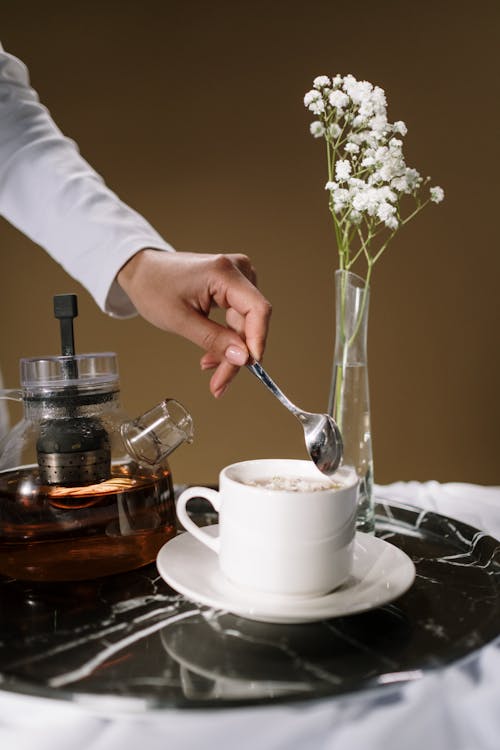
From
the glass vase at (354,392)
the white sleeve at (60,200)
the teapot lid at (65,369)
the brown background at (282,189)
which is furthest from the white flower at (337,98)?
the brown background at (282,189)

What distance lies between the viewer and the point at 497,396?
3283 millimetres

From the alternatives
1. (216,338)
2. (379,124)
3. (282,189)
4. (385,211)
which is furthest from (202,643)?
(282,189)

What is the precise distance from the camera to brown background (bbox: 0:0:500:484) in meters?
3.13

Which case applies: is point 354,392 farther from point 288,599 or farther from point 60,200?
point 60,200

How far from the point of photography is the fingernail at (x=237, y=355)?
0.99m

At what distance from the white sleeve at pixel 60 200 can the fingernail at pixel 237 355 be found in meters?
0.28

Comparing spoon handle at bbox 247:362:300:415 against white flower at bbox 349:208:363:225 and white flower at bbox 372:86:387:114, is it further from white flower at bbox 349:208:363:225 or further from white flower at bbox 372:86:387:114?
white flower at bbox 372:86:387:114

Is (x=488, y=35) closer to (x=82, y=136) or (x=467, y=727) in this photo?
(x=82, y=136)

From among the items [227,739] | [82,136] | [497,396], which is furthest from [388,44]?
[227,739]

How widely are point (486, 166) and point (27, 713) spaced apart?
3.14 m

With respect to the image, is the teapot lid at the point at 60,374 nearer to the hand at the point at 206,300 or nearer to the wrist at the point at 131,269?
the hand at the point at 206,300

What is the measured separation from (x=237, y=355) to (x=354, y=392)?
0.62 feet

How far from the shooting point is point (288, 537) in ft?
2.18

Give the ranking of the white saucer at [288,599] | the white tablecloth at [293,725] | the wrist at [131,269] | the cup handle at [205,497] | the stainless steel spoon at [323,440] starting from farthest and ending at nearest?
the wrist at [131,269]
the stainless steel spoon at [323,440]
the cup handle at [205,497]
the white saucer at [288,599]
the white tablecloth at [293,725]
